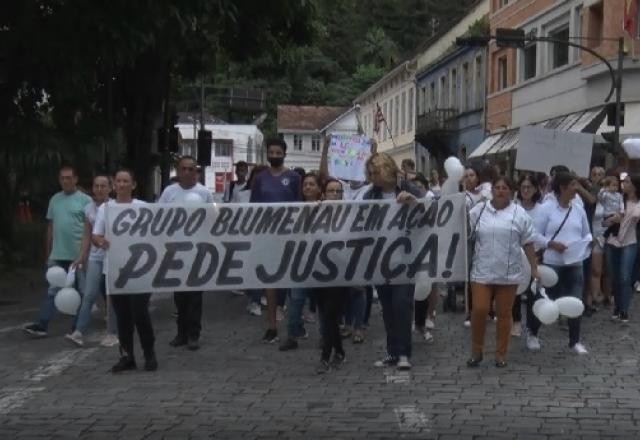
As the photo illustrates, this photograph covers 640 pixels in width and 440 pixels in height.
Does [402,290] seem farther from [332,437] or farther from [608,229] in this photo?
[608,229]

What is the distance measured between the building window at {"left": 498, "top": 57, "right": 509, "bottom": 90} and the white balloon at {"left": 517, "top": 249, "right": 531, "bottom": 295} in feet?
103

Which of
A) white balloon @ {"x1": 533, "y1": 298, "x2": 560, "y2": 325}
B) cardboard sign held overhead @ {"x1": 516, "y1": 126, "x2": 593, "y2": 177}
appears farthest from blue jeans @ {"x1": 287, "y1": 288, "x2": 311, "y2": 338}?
cardboard sign held overhead @ {"x1": 516, "y1": 126, "x2": 593, "y2": 177}

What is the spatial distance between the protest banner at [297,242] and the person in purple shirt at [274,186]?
1249 millimetres

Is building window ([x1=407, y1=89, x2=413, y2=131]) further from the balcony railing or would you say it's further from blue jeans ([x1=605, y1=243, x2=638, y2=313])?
blue jeans ([x1=605, y1=243, x2=638, y2=313])

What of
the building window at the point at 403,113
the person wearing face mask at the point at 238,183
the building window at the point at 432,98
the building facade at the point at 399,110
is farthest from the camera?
the building window at the point at 403,113

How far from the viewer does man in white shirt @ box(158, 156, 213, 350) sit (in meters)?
9.96

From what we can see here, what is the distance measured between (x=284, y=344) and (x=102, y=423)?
10.2 ft

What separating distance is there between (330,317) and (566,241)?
2492mm

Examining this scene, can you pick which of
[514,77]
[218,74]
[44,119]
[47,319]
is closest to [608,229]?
[47,319]

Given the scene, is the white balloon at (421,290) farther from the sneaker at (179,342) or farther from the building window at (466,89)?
the building window at (466,89)

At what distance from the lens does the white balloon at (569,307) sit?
9359 mm

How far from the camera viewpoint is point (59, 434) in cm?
679

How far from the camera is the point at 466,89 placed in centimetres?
4547

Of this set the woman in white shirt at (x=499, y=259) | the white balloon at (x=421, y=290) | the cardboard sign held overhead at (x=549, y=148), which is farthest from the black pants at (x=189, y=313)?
the cardboard sign held overhead at (x=549, y=148)
